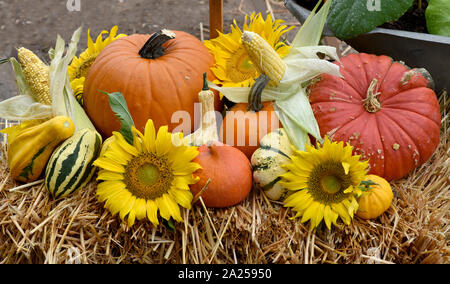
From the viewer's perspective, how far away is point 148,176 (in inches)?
55.3

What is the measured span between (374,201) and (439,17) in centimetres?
88

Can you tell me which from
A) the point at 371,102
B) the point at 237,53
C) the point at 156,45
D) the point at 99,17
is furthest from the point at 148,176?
the point at 99,17

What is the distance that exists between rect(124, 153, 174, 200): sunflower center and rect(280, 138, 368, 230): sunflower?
0.37 metres

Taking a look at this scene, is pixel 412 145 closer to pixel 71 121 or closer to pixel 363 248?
pixel 363 248

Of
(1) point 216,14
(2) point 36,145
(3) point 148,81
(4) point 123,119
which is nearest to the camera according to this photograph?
(4) point 123,119

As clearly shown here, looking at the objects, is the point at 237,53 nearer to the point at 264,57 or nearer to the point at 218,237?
the point at 264,57

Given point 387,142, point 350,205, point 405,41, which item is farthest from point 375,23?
point 350,205

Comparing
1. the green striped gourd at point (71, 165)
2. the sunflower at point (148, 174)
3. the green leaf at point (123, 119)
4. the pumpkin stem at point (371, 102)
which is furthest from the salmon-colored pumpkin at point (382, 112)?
the green striped gourd at point (71, 165)

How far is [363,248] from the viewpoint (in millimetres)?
1427

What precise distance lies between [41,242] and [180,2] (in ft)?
9.62

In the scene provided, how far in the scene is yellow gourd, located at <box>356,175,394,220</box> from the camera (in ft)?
4.66

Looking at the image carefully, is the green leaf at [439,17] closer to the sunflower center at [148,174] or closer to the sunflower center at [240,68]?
the sunflower center at [240,68]

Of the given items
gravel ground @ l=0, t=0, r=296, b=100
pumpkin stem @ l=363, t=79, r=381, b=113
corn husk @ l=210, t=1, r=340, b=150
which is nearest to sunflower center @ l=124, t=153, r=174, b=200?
corn husk @ l=210, t=1, r=340, b=150

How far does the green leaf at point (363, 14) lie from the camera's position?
175 centimetres
